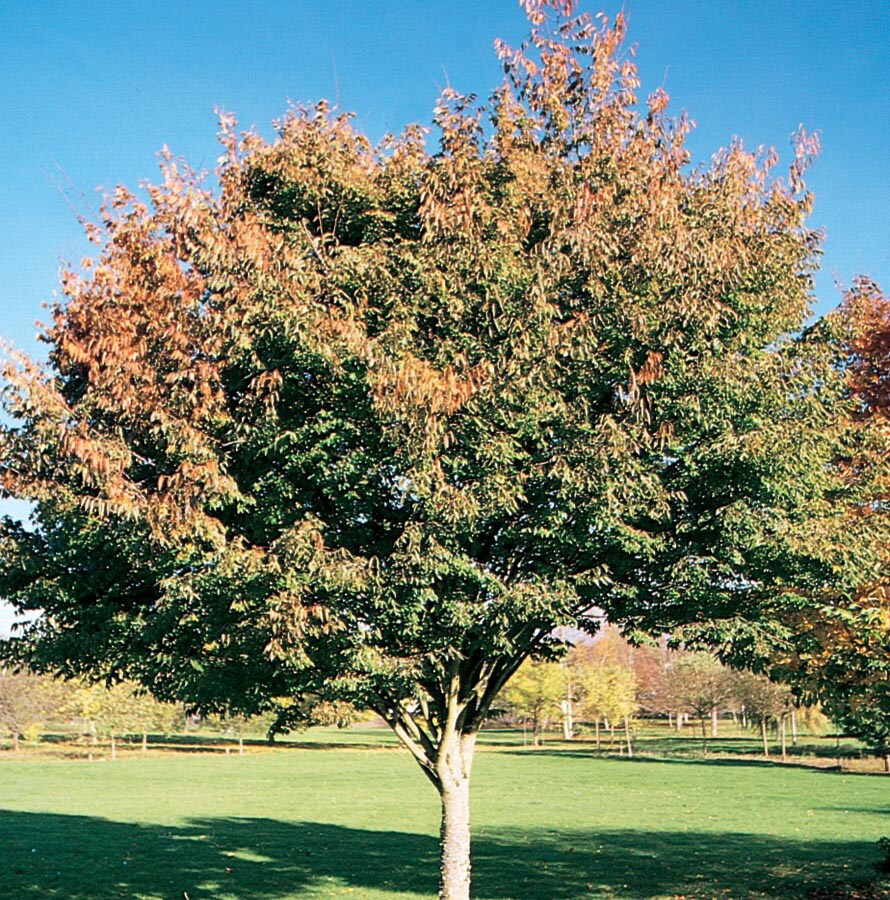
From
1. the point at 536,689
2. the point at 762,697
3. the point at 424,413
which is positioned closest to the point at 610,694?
the point at 536,689

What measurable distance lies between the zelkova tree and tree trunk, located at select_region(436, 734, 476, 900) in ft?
9.13

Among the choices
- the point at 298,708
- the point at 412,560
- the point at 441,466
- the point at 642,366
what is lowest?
the point at 298,708

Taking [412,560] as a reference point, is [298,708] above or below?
below

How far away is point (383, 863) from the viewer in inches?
1044

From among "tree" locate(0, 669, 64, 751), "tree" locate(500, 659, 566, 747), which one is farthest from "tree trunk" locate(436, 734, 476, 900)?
"tree" locate(500, 659, 566, 747)

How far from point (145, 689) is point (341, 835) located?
22212 millimetres

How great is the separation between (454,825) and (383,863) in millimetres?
14578

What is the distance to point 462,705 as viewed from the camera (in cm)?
1338

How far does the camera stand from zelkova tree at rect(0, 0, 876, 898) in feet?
33.1

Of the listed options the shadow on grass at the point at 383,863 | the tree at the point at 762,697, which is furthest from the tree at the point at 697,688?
the shadow on grass at the point at 383,863

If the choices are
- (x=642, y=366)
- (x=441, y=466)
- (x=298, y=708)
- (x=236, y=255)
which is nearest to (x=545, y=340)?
(x=642, y=366)

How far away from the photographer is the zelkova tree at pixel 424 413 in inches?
397

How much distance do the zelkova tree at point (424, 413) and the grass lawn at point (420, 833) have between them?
1190 centimetres

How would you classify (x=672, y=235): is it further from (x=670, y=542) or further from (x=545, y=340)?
(x=670, y=542)
